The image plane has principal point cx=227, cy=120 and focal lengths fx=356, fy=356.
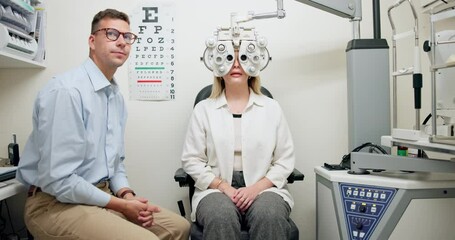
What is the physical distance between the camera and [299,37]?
2.12 meters

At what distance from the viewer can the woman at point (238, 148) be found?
157 cm

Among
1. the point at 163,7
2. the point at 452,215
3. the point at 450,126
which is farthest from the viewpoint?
the point at 163,7

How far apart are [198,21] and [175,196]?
3.42 ft

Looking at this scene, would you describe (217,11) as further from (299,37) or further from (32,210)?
(32,210)

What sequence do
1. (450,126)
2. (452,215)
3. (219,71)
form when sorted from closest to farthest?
(450,126), (452,215), (219,71)

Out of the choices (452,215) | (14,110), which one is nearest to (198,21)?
(14,110)

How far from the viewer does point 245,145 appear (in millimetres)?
1679

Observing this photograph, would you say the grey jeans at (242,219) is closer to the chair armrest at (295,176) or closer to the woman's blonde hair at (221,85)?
the chair armrest at (295,176)

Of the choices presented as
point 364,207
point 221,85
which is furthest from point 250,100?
point 364,207

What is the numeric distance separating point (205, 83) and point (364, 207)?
1.10 meters

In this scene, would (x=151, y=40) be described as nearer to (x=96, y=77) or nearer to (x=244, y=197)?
(x=96, y=77)

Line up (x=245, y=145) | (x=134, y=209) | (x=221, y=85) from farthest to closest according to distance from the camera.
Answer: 1. (x=221, y=85)
2. (x=245, y=145)
3. (x=134, y=209)

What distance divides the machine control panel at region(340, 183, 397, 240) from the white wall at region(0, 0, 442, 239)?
0.67 metres

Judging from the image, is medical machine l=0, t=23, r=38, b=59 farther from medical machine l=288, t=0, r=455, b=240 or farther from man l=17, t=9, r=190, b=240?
medical machine l=288, t=0, r=455, b=240
